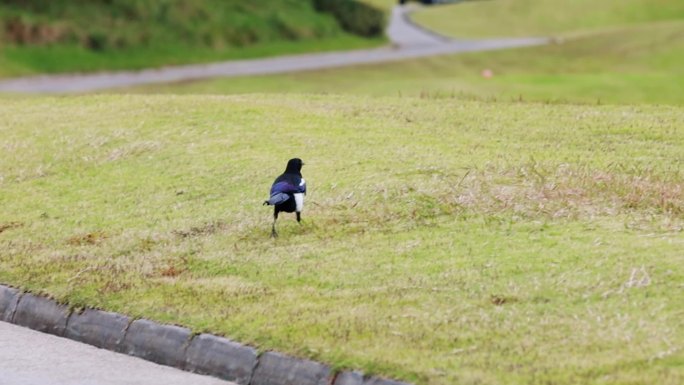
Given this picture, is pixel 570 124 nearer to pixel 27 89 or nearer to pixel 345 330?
pixel 345 330

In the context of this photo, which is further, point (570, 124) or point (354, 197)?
point (570, 124)

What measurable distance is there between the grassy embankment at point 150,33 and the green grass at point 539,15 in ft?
36.1

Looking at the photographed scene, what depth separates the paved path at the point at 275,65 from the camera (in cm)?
4028

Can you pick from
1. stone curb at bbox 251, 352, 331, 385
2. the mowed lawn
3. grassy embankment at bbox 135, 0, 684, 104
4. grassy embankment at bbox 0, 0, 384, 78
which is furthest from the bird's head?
grassy embankment at bbox 0, 0, 384, 78

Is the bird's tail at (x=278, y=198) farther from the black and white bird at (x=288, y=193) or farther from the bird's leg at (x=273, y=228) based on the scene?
the bird's leg at (x=273, y=228)

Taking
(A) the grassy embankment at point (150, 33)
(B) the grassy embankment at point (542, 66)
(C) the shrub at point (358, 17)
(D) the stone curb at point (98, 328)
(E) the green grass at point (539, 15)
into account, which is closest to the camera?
(D) the stone curb at point (98, 328)

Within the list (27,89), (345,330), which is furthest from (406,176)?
(27,89)

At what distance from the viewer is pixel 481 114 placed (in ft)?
55.2

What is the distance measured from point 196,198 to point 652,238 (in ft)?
14.6

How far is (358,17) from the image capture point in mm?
58094

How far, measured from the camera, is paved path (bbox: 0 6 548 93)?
40.3 m

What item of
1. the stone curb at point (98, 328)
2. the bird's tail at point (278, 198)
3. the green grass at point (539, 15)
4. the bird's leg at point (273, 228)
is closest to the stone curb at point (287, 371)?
the stone curb at point (98, 328)

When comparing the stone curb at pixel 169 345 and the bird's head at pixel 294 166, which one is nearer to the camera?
the stone curb at pixel 169 345

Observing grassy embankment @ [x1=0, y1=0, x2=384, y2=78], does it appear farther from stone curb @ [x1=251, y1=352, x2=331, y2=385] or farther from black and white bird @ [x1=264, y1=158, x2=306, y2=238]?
stone curb @ [x1=251, y1=352, x2=331, y2=385]
